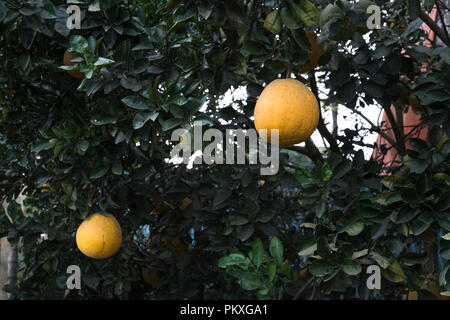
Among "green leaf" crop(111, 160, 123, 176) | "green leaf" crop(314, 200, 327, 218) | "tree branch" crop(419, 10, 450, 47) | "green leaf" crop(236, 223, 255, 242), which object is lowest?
"green leaf" crop(236, 223, 255, 242)

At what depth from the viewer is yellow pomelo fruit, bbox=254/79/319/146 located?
1.54m

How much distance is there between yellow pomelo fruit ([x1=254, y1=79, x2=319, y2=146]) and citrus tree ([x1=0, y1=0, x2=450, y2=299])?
0.04 m

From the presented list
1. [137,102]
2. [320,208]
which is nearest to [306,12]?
[137,102]

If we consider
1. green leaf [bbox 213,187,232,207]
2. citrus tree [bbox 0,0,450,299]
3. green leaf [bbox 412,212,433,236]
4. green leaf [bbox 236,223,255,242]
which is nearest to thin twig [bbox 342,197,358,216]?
citrus tree [bbox 0,0,450,299]

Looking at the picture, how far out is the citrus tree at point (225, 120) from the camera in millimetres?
1766

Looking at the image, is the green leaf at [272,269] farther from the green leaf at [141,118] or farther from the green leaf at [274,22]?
the green leaf at [274,22]

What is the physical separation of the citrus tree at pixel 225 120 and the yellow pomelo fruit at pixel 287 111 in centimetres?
4

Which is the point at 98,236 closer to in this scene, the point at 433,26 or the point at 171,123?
the point at 171,123

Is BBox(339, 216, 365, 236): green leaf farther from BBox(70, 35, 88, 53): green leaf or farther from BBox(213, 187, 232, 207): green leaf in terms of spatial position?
BBox(70, 35, 88, 53): green leaf

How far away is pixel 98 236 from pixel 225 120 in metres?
0.86

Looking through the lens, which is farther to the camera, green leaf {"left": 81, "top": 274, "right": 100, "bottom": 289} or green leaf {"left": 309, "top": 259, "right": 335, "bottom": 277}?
green leaf {"left": 81, "top": 274, "right": 100, "bottom": 289}

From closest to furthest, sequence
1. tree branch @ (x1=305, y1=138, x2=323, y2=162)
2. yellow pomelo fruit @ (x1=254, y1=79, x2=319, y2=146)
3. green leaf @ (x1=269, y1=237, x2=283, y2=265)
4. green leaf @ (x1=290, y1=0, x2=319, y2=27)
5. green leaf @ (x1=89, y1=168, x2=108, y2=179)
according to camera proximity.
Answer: green leaf @ (x1=290, y1=0, x2=319, y2=27), yellow pomelo fruit @ (x1=254, y1=79, x2=319, y2=146), green leaf @ (x1=269, y1=237, x2=283, y2=265), green leaf @ (x1=89, y1=168, x2=108, y2=179), tree branch @ (x1=305, y1=138, x2=323, y2=162)

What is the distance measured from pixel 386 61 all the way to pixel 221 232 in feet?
4.31

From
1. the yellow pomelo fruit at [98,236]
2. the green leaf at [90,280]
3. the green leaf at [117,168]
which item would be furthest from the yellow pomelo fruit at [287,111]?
the green leaf at [90,280]
